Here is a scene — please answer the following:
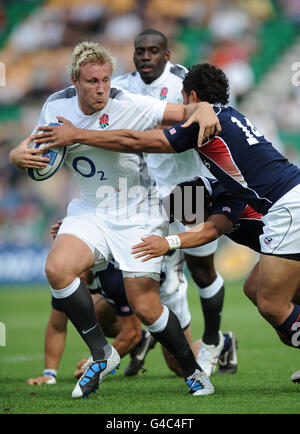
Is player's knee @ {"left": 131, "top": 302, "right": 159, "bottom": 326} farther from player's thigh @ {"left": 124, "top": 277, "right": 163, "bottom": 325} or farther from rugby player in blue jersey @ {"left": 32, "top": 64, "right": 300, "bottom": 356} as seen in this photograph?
rugby player in blue jersey @ {"left": 32, "top": 64, "right": 300, "bottom": 356}

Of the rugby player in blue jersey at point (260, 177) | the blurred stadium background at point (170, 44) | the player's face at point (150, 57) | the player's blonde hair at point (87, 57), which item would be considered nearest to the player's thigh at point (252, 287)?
A: the rugby player in blue jersey at point (260, 177)

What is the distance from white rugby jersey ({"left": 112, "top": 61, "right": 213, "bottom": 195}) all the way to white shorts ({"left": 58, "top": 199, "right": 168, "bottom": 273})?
122 centimetres

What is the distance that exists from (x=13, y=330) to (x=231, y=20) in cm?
1352

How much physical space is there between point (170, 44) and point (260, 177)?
678 inches

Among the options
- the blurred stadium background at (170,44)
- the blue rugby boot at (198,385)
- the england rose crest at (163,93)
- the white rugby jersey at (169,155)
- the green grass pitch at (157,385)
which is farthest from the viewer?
the blurred stadium background at (170,44)

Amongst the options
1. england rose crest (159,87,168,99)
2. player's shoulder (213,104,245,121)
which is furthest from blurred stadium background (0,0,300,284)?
player's shoulder (213,104,245,121)

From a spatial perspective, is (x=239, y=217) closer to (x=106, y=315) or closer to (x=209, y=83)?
(x=209, y=83)

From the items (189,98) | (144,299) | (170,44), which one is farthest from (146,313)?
(170,44)

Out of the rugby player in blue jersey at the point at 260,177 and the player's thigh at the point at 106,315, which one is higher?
the rugby player in blue jersey at the point at 260,177

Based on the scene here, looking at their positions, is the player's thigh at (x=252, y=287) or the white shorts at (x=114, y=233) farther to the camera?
the player's thigh at (x=252, y=287)

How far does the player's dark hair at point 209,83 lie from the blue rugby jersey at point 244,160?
0.29 m

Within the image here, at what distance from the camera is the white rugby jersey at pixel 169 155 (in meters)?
6.58

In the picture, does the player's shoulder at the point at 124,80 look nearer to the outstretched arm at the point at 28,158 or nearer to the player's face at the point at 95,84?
the player's face at the point at 95,84

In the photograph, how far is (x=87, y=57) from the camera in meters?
5.21
